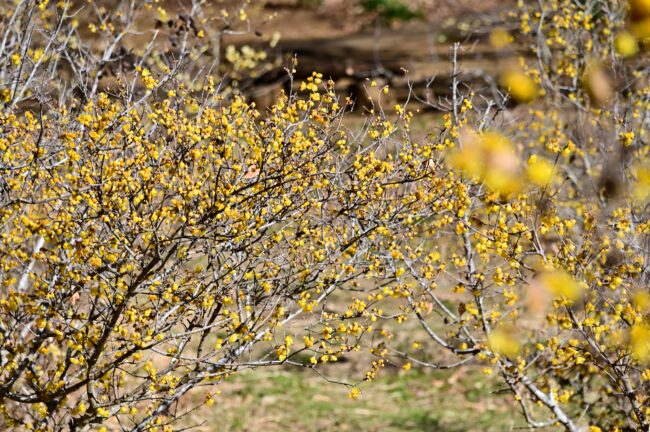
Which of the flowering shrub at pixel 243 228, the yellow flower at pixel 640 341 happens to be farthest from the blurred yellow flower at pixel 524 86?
the yellow flower at pixel 640 341

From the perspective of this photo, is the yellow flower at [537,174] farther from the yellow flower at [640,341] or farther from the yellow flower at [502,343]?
the yellow flower at [502,343]

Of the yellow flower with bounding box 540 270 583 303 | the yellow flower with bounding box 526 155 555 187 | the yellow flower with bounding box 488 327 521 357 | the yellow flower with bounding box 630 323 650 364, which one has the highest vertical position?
the yellow flower with bounding box 526 155 555 187

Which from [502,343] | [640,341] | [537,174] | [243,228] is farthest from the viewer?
[502,343]

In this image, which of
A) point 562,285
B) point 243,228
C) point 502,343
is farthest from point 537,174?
point 243,228

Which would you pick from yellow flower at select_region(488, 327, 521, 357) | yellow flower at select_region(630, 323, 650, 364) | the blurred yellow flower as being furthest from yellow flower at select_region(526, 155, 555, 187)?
the blurred yellow flower

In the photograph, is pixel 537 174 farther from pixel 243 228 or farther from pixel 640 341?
pixel 243 228

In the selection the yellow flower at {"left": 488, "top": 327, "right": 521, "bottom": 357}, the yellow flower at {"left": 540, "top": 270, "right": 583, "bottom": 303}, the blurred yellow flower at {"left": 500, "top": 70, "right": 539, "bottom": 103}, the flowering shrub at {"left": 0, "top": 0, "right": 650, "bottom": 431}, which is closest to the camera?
the flowering shrub at {"left": 0, "top": 0, "right": 650, "bottom": 431}

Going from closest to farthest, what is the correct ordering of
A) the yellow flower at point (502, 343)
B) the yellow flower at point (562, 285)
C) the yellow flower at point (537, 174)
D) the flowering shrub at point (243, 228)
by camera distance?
the flowering shrub at point (243, 228) → the yellow flower at point (562, 285) → the yellow flower at point (537, 174) → the yellow flower at point (502, 343)

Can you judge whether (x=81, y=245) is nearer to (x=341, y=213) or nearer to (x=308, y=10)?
(x=341, y=213)

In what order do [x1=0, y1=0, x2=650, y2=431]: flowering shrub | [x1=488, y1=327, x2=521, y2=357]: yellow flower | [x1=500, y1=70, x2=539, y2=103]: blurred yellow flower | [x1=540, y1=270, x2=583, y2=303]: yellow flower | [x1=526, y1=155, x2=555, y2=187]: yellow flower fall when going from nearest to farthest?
[x1=0, y1=0, x2=650, y2=431]: flowering shrub < [x1=540, y1=270, x2=583, y2=303]: yellow flower < [x1=526, y1=155, x2=555, y2=187]: yellow flower < [x1=488, y1=327, x2=521, y2=357]: yellow flower < [x1=500, y1=70, x2=539, y2=103]: blurred yellow flower

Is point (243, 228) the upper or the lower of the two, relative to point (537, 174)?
lower

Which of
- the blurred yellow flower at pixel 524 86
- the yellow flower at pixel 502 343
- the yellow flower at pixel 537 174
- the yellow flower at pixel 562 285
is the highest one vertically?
the blurred yellow flower at pixel 524 86

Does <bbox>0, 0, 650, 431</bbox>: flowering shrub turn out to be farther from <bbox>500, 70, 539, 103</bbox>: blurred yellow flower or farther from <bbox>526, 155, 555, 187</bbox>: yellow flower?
<bbox>500, 70, 539, 103</bbox>: blurred yellow flower

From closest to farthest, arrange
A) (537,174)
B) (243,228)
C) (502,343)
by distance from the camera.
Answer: (243,228) < (537,174) < (502,343)
